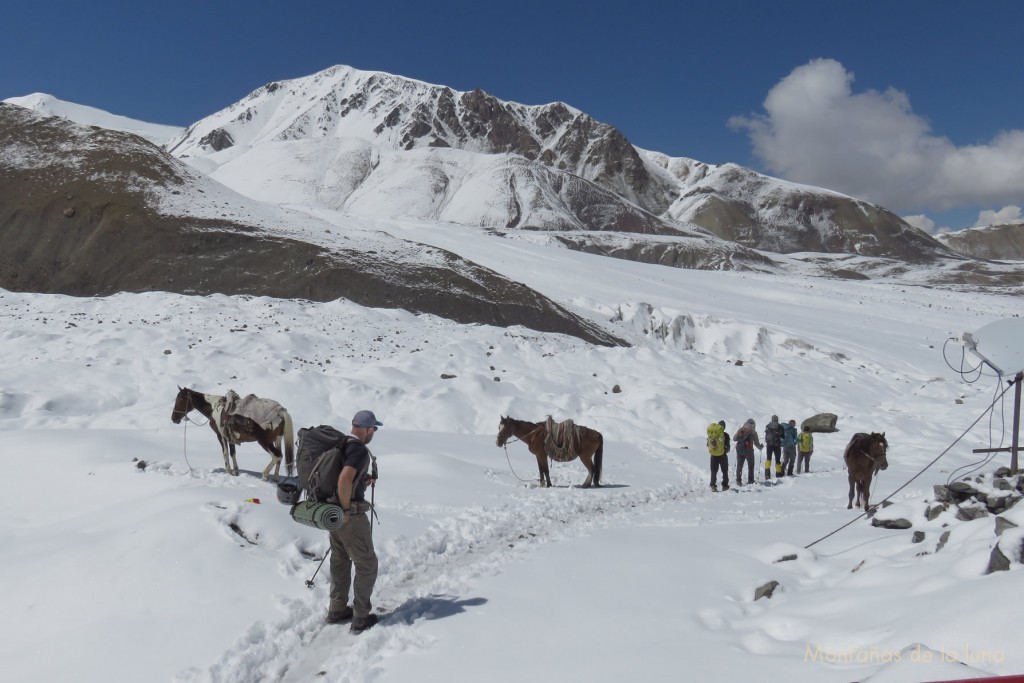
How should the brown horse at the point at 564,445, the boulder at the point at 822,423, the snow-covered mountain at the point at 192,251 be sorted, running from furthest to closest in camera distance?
1. the snow-covered mountain at the point at 192,251
2. the boulder at the point at 822,423
3. the brown horse at the point at 564,445

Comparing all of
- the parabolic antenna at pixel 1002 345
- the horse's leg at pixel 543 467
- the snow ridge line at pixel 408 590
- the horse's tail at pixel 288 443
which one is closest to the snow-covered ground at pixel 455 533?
the snow ridge line at pixel 408 590

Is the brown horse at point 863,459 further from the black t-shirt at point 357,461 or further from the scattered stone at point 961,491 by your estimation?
the black t-shirt at point 357,461

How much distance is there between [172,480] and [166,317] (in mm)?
19778

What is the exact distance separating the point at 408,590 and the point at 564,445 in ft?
25.0

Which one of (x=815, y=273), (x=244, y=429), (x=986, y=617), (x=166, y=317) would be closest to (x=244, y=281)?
(x=166, y=317)

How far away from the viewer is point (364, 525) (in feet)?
22.0

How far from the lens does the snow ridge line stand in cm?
577

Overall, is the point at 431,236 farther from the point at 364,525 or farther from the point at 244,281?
the point at 364,525

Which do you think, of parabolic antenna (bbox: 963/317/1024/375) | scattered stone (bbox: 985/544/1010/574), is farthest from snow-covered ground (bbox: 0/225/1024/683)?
parabolic antenna (bbox: 963/317/1024/375)

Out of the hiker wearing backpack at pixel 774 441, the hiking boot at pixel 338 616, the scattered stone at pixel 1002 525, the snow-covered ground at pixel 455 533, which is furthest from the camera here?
the hiker wearing backpack at pixel 774 441

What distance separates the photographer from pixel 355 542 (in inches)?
261

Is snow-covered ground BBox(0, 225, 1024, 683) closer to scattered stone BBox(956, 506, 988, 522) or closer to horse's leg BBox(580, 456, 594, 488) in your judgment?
scattered stone BBox(956, 506, 988, 522)

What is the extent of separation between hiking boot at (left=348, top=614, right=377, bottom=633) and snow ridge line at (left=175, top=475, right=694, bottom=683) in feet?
0.34

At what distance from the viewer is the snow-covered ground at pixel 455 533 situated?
18.2 feet
